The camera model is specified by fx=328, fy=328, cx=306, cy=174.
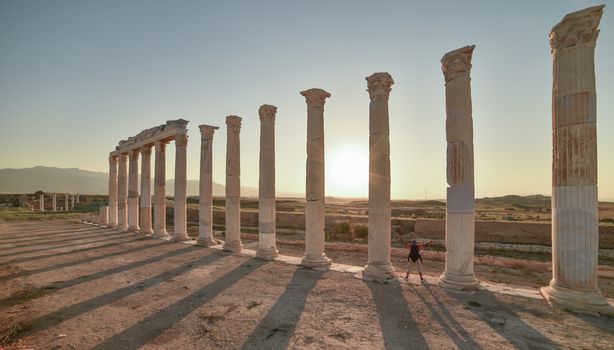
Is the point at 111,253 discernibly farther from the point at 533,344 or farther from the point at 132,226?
the point at 533,344

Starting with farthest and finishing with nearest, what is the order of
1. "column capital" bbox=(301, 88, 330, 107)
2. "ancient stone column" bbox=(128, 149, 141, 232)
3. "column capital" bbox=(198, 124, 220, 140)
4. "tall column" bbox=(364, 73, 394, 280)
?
1. "ancient stone column" bbox=(128, 149, 141, 232)
2. "column capital" bbox=(198, 124, 220, 140)
3. "column capital" bbox=(301, 88, 330, 107)
4. "tall column" bbox=(364, 73, 394, 280)

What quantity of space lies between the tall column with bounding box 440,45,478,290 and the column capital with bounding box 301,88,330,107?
20.2ft

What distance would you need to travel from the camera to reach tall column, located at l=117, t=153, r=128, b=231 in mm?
32844

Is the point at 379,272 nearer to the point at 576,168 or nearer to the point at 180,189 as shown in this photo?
the point at 576,168

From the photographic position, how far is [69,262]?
16.8 meters

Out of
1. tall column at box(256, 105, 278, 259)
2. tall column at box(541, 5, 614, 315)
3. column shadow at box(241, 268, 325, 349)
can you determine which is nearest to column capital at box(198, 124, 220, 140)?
tall column at box(256, 105, 278, 259)

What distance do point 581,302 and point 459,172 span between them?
17.3 ft

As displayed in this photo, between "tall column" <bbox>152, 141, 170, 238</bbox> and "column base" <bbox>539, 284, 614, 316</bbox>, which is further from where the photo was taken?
"tall column" <bbox>152, 141, 170, 238</bbox>

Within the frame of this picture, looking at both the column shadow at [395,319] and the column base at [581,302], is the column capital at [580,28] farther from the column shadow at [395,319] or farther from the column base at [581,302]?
the column shadow at [395,319]

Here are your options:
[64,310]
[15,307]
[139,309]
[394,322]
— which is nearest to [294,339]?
[394,322]

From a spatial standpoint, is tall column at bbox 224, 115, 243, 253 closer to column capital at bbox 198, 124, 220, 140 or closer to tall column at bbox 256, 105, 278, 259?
column capital at bbox 198, 124, 220, 140

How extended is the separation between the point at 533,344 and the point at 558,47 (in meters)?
9.13

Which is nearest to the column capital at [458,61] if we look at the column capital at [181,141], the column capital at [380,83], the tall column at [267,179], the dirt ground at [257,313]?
the column capital at [380,83]

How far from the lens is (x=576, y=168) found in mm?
10234
